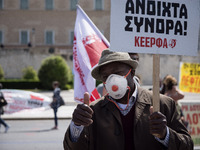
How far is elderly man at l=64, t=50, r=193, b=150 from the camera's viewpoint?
2.36 m

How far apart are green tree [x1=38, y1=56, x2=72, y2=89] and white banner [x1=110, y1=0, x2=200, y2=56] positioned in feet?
93.1

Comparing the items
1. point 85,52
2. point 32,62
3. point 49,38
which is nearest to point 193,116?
point 85,52

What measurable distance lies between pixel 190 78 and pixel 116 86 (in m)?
7.03

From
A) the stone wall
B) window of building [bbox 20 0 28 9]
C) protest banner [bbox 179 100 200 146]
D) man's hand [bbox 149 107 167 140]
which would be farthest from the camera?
window of building [bbox 20 0 28 9]

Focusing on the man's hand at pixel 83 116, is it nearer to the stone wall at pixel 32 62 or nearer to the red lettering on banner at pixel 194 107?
the red lettering on banner at pixel 194 107

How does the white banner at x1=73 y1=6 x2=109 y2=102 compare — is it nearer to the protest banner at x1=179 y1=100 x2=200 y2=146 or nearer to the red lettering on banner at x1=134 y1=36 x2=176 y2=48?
the red lettering on banner at x1=134 y1=36 x2=176 y2=48

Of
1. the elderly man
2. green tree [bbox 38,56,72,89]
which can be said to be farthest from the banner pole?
green tree [bbox 38,56,72,89]

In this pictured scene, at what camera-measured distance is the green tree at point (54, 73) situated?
101 feet

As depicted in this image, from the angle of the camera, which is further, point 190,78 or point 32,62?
point 32,62

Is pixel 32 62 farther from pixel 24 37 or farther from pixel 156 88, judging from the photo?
pixel 156 88

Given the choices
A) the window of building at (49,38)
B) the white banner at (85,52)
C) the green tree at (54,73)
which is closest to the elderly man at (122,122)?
the white banner at (85,52)

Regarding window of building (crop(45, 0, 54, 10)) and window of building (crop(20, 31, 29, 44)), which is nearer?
window of building (crop(20, 31, 29, 44))

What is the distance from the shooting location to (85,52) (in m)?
4.45

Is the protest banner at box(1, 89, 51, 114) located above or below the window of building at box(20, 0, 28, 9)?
below
